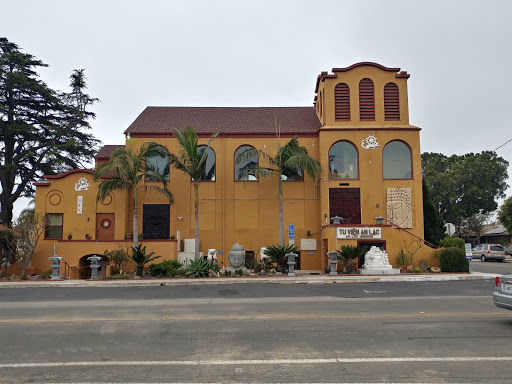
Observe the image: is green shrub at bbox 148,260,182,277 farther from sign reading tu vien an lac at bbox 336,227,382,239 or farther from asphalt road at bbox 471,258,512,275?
asphalt road at bbox 471,258,512,275

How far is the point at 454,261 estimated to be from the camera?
2273cm

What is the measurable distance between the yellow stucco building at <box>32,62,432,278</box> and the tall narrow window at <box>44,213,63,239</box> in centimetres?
6

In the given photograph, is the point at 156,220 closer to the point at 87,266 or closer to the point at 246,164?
the point at 87,266

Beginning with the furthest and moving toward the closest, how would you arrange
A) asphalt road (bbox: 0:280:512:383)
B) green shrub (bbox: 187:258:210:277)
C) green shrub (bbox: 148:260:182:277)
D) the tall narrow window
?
the tall narrow window, green shrub (bbox: 148:260:182:277), green shrub (bbox: 187:258:210:277), asphalt road (bbox: 0:280:512:383)

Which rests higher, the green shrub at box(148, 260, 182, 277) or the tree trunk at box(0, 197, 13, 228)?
the tree trunk at box(0, 197, 13, 228)

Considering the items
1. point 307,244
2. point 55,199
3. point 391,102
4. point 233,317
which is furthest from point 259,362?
point 391,102

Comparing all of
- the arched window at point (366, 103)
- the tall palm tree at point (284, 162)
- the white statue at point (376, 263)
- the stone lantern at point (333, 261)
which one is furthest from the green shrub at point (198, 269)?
the arched window at point (366, 103)

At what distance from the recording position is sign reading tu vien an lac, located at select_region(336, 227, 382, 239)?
24.1 meters

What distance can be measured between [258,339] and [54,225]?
2193cm

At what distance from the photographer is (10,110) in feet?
111

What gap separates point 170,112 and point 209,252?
411 inches

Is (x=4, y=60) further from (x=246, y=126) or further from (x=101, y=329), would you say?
(x=101, y=329)

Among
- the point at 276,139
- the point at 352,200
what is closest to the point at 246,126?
the point at 276,139

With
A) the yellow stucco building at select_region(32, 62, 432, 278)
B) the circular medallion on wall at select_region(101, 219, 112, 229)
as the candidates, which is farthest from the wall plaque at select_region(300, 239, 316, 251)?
the circular medallion on wall at select_region(101, 219, 112, 229)
